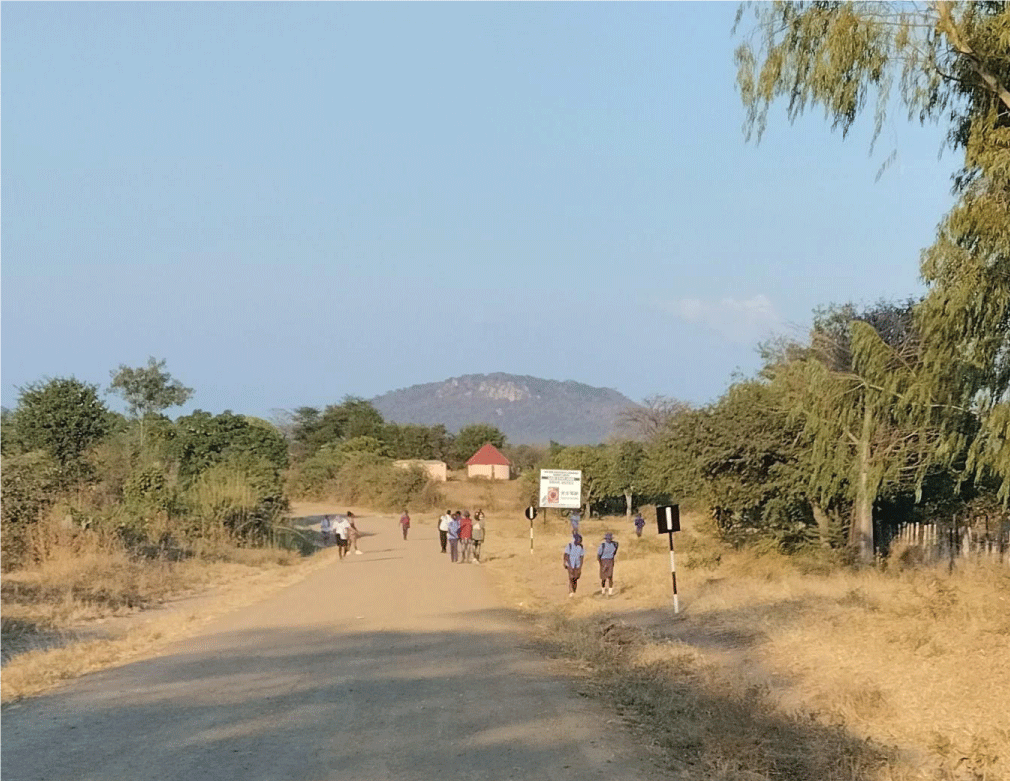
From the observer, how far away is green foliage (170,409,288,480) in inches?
1693

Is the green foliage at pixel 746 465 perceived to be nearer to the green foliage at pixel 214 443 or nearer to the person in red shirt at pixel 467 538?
the person in red shirt at pixel 467 538

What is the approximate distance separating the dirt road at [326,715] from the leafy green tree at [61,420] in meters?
18.8

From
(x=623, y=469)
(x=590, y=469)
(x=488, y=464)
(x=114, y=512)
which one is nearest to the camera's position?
(x=114, y=512)

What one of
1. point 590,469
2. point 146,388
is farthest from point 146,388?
point 590,469

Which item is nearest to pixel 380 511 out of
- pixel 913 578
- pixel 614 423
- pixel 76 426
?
pixel 614 423

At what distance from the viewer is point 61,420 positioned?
3291 cm

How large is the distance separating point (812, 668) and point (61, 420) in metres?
27.1

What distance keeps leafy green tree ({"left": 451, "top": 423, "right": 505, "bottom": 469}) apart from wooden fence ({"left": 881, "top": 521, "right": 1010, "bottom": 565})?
105m

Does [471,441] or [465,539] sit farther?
[471,441]

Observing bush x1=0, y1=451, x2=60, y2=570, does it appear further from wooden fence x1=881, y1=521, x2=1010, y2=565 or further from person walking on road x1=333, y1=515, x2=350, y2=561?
wooden fence x1=881, y1=521, x2=1010, y2=565

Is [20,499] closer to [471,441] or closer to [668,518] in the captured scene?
[668,518]

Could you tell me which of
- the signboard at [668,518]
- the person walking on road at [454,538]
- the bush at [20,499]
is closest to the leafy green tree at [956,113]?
the signboard at [668,518]

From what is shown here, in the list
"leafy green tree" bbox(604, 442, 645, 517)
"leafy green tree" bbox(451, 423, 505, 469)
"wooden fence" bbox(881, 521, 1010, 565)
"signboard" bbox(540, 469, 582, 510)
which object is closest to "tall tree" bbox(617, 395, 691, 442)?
"leafy green tree" bbox(604, 442, 645, 517)

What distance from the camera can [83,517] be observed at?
26203mm
